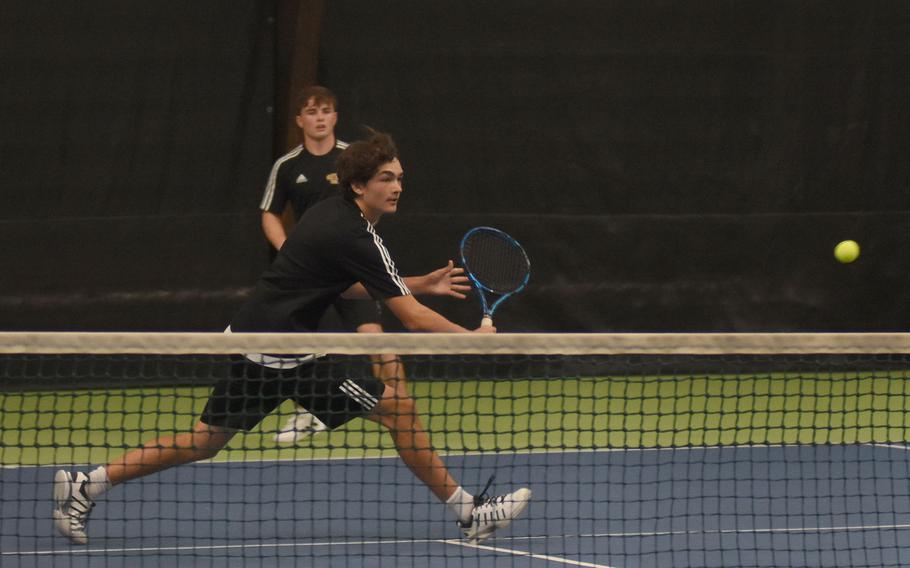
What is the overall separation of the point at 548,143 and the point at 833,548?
3865mm

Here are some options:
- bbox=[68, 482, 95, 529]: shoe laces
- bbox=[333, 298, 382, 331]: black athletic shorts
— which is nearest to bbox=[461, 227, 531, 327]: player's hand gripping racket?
bbox=[333, 298, 382, 331]: black athletic shorts

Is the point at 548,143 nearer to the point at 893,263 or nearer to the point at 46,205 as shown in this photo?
the point at 893,263

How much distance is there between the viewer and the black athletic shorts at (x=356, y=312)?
533 centimetres

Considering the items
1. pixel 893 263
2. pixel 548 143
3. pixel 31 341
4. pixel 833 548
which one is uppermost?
pixel 548 143

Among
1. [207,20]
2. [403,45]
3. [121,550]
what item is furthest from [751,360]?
[121,550]

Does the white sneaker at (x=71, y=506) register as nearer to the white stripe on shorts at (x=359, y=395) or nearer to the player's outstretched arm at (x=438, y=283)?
the white stripe on shorts at (x=359, y=395)

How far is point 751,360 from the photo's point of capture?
7.75 m

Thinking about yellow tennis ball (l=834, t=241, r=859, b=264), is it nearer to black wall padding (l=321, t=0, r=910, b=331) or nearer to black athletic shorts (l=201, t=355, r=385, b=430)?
black wall padding (l=321, t=0, r=910, b=331)

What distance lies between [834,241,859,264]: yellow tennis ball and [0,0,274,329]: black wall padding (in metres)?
3.02

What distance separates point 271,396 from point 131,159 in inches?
136

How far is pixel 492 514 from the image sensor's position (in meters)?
3.96

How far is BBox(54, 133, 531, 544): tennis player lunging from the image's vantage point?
12.4ft

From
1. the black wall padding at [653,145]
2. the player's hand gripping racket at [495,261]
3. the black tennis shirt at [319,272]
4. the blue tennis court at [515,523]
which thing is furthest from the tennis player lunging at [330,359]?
the black wall padding at [653,145]

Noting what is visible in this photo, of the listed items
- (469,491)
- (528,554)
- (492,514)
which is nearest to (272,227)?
(469,491)
